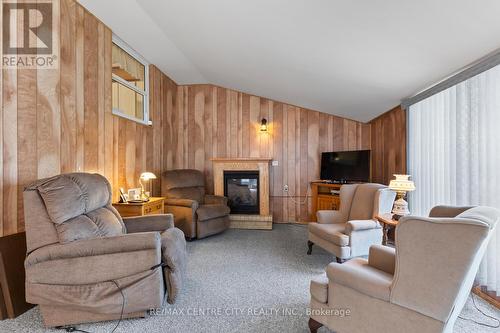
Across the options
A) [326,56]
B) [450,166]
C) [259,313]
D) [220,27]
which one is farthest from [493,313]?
[220,27]

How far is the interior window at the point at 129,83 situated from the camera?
3309 millimetres

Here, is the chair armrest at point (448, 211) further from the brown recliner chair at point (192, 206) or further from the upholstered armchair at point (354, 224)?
the brown recliner chair at point (192, 206)

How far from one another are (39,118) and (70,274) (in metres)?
1.47

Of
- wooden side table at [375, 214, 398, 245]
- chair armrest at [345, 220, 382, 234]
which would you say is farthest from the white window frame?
wooden side table at [375, 214, 398, 245]

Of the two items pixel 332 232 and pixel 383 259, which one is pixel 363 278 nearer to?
pixel 383 259

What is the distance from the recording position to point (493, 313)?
75.2 inches

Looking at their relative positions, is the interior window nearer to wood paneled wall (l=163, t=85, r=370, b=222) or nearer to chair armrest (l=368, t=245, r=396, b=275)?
wood paneled wall (l=163, t=85, r=370, b=222)

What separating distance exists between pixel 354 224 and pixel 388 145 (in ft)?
6.70

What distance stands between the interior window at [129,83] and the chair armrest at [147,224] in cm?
156

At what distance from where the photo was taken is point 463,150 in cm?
235

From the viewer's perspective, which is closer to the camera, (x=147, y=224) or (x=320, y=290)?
(x=320, y=290)

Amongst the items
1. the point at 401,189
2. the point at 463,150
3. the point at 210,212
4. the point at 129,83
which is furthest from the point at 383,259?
the point at 129,83

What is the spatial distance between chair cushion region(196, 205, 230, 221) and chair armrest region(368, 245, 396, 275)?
261cm

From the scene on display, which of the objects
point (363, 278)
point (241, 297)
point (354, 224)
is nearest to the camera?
point (363, 278)
